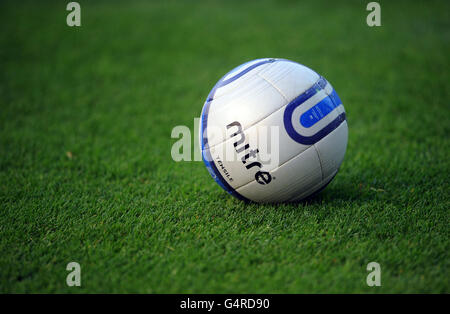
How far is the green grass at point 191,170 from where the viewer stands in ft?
8.68

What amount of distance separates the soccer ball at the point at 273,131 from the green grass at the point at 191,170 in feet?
0.98

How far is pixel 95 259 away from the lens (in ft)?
8.96

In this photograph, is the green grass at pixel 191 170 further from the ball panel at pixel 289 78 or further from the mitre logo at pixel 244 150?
the ball panel at pixel 289 78

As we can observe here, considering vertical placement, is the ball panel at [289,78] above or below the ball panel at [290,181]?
above

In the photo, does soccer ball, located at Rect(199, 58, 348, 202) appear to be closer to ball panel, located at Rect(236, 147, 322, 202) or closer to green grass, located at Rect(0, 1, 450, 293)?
ball panel, located at Rect(236, 147, 322, 202)

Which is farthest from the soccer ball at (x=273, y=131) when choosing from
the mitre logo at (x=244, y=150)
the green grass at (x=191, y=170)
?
the green grass at (x=191, y=170)

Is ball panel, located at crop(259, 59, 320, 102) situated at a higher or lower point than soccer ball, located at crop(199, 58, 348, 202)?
higher

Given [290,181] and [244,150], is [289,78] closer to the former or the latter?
[244,150]

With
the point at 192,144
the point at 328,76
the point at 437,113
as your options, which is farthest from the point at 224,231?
the point at 328,76

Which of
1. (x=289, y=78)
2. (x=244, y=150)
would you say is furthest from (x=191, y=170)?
(x=289, y=78)

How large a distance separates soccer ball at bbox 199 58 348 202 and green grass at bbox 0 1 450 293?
299 mm

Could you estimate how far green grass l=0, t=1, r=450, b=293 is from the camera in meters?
2.64

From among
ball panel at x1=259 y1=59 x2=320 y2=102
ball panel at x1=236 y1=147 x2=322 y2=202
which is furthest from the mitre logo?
ball panel at x1=259 y1=59 x2=320 y2=102

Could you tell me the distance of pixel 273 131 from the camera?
2902 mm
